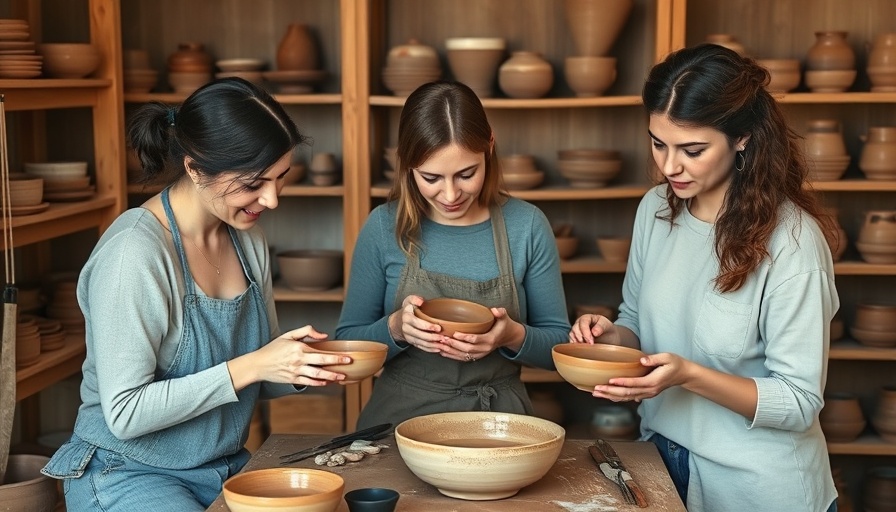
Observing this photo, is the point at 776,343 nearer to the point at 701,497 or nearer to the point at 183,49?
the point at 701,497

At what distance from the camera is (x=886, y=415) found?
13.3 ft

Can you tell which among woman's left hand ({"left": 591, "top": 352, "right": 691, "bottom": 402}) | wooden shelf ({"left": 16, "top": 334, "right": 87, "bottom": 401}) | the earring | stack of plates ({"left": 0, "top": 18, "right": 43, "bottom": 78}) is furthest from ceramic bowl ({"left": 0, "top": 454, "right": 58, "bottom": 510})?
the earring

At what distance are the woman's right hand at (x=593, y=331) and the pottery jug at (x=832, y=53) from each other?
2.05m

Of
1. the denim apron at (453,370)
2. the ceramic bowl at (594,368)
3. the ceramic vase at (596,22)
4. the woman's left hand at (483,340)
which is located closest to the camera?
the ceramic bowl at (594,368)

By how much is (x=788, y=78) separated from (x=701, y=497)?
2230 millimetres

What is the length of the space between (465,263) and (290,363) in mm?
751

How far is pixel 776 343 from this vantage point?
2.15 metres

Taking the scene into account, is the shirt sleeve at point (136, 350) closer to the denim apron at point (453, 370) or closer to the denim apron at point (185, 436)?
the denim apron at point (185, 436)

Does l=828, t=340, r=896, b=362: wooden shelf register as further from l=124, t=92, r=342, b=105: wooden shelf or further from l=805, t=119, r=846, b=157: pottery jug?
l=124, t=92, r=342, b=105: wooden shelf

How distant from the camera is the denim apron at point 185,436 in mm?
2162

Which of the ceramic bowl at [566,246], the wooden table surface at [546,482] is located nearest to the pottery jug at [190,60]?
the ceramic bowl at [566,246]

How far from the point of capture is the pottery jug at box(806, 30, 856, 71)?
3.96 metres

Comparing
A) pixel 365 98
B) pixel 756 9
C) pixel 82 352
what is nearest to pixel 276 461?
pixel 82 352

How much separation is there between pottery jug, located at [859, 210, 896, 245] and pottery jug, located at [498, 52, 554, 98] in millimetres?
1354
